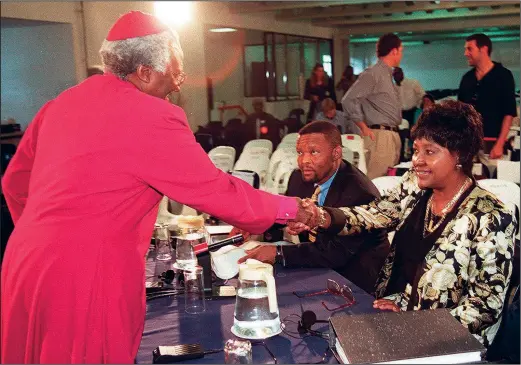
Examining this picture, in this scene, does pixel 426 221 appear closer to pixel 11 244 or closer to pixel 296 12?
pixel 11 244

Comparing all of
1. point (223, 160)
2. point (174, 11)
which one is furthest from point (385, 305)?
point (174, 11)

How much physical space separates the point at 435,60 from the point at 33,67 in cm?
1820

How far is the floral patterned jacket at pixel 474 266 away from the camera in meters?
1.97

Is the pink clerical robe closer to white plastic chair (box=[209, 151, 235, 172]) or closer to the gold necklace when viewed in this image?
the gold necklace

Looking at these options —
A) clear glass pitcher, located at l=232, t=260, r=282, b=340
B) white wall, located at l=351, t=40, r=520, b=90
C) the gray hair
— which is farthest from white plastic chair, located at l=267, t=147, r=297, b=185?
white wall, located at l=351, t=40, r=520, b=90

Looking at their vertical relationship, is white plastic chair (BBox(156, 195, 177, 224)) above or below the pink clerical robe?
below

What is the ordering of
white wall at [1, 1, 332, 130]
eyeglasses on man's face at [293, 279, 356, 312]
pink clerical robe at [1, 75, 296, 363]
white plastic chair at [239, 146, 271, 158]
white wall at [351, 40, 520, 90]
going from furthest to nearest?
white wall at [351, 40, 520, 90] → white wall at [1, 1, 332, 130] → white plastic chair at [239, 146, 271, 158] → eyeglasses on man's face at [293, 279, 356, 312] → pink clerical robe at [1, 75, 296, 363]

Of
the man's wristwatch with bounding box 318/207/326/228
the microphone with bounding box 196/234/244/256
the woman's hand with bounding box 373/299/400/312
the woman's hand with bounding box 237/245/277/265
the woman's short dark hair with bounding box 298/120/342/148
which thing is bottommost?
the woman's hand with bounding box 373/299/400/312

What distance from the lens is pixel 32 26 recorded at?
8.09 m

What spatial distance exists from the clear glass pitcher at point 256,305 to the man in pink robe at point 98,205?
299 mm

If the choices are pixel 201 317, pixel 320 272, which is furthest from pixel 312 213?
pixel 201 317

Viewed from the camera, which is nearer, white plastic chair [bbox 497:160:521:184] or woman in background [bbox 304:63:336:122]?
white plastic chair [bbox 497:160:521:184]

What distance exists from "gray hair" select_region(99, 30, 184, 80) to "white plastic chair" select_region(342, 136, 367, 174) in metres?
4.63

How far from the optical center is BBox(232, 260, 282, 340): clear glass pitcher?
5.98 ft
